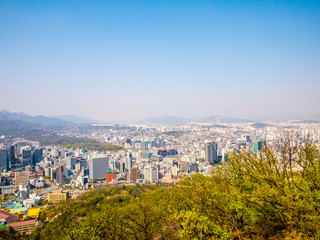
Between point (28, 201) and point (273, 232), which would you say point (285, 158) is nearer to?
point (273, 232)

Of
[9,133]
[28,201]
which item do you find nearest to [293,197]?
[28,201]

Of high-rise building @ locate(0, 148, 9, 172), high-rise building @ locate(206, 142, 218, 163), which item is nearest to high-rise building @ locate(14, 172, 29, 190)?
high-rise building @ locate(0, 148, 9, 172)

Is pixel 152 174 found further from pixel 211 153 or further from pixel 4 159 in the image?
pixel 4 159

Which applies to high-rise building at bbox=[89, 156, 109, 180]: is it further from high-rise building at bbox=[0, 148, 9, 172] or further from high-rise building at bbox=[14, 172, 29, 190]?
high-rise building at bbox=[0, 148, 9, 172]

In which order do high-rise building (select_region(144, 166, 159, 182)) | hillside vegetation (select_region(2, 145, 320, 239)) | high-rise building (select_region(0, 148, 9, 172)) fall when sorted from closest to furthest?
hillside vegetation (select_region(2, 145, 320, 239))
high-rise building (select_region(144, 166, 159, 182))
high-rise building (select_region(0, 148, 9, 172))

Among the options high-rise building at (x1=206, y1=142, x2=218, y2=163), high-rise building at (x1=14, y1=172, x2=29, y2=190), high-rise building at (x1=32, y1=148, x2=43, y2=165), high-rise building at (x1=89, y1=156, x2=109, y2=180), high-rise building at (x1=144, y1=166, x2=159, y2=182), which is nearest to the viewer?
high-rise building at (x1=14, y1=172, x2=29, y2=190)

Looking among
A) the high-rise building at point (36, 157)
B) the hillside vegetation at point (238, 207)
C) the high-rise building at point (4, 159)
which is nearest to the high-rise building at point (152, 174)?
the high-rise building at point (36, 157)
